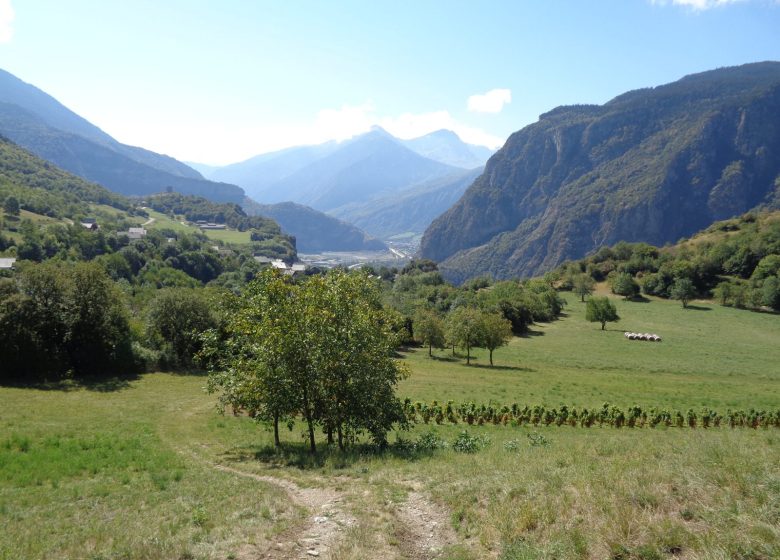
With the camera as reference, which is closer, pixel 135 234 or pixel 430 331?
pixel 430 331

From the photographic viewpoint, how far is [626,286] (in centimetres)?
12412

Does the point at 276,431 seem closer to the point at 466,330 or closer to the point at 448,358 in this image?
the point at 466,330

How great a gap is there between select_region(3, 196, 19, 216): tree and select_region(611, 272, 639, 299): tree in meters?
172

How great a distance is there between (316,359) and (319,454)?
4.30 meters

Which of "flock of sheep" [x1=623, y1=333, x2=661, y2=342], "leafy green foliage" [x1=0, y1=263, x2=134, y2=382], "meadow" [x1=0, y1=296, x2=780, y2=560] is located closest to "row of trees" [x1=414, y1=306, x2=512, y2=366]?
"meadow" [x1=0, y1=296, x2=780, y2=560]

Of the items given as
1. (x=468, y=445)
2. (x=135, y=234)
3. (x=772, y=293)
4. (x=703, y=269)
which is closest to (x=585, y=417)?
(x=468, y=445)

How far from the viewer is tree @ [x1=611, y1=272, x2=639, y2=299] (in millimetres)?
123562

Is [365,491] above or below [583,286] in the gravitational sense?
below

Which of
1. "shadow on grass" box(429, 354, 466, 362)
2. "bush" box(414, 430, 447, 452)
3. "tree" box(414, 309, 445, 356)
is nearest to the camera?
"bush" box(414, 430, 447, 452)

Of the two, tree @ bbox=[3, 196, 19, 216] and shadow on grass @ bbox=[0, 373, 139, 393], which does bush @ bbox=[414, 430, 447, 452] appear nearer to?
shadow on grass @ bbox=[0, 373, 139, 393]

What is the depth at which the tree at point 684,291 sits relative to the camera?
110m

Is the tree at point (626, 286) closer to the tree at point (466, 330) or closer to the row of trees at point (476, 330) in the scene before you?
the row of trees at point (476, 330)

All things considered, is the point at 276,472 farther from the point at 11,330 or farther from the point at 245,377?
the point at 11,330

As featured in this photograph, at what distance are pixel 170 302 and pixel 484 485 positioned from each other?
153 ft
